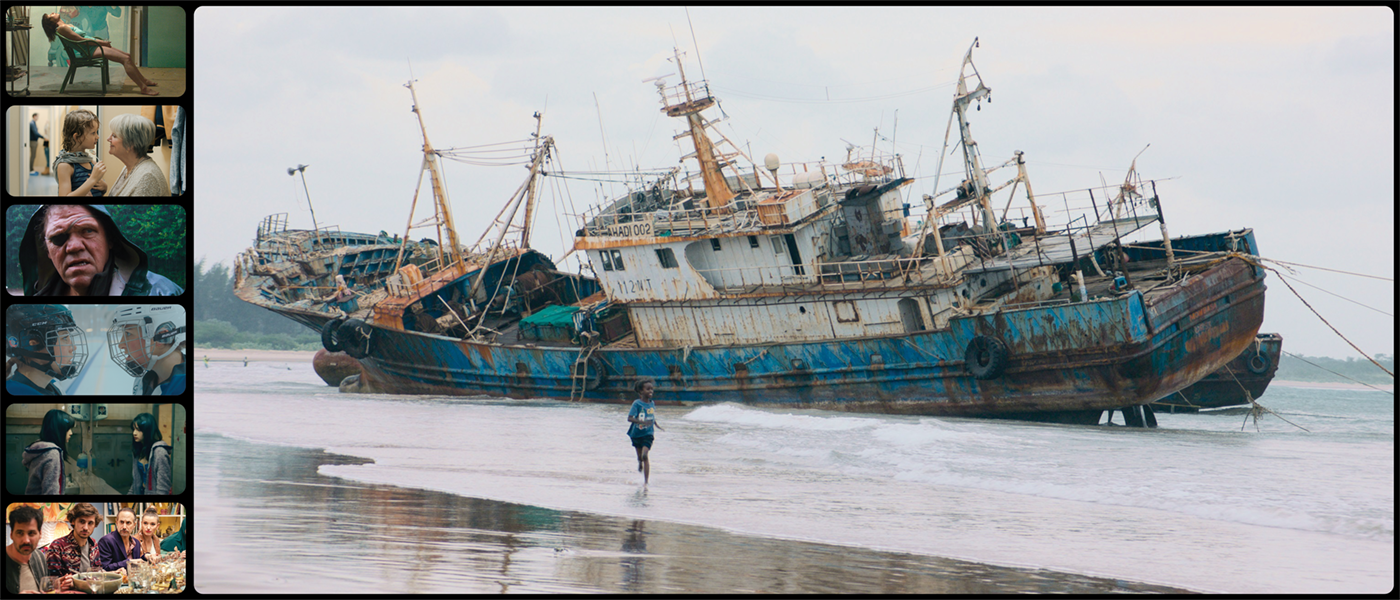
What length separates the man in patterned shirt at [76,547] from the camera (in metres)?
6.63

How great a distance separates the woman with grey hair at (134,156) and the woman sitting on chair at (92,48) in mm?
278

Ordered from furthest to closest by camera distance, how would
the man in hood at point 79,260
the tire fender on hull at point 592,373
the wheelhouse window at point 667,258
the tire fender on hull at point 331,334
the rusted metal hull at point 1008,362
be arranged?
the tire fender on hull at point 331,334 < the tire fender on hull at point 592,373 < the wheelhouse window at point 667,258 < the rusted metal hull at point 1008,362 < the man in hood at point 79,260

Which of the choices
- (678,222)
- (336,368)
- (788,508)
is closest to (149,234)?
(788,508)

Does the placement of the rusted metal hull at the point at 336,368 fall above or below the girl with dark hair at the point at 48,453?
above

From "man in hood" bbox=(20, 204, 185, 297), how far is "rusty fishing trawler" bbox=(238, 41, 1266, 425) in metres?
15.2

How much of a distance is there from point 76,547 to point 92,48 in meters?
3.18

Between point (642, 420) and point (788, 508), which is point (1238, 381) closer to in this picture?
point (788, 508)

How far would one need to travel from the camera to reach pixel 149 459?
6.75 m

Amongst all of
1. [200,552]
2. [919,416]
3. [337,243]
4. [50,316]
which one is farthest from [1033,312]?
[337,243]

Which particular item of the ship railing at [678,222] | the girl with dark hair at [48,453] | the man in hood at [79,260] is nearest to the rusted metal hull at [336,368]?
the ship railing at [678,222]

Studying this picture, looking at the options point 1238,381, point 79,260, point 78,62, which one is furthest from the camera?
point 1238,381

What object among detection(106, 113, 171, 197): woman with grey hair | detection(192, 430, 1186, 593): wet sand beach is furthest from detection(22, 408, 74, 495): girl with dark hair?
detection(106, 113, 171, 197): woman with grey hair

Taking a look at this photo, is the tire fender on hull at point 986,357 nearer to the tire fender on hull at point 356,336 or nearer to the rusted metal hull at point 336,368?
the tire fender on hull at point 356,336

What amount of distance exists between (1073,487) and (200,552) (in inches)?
378
